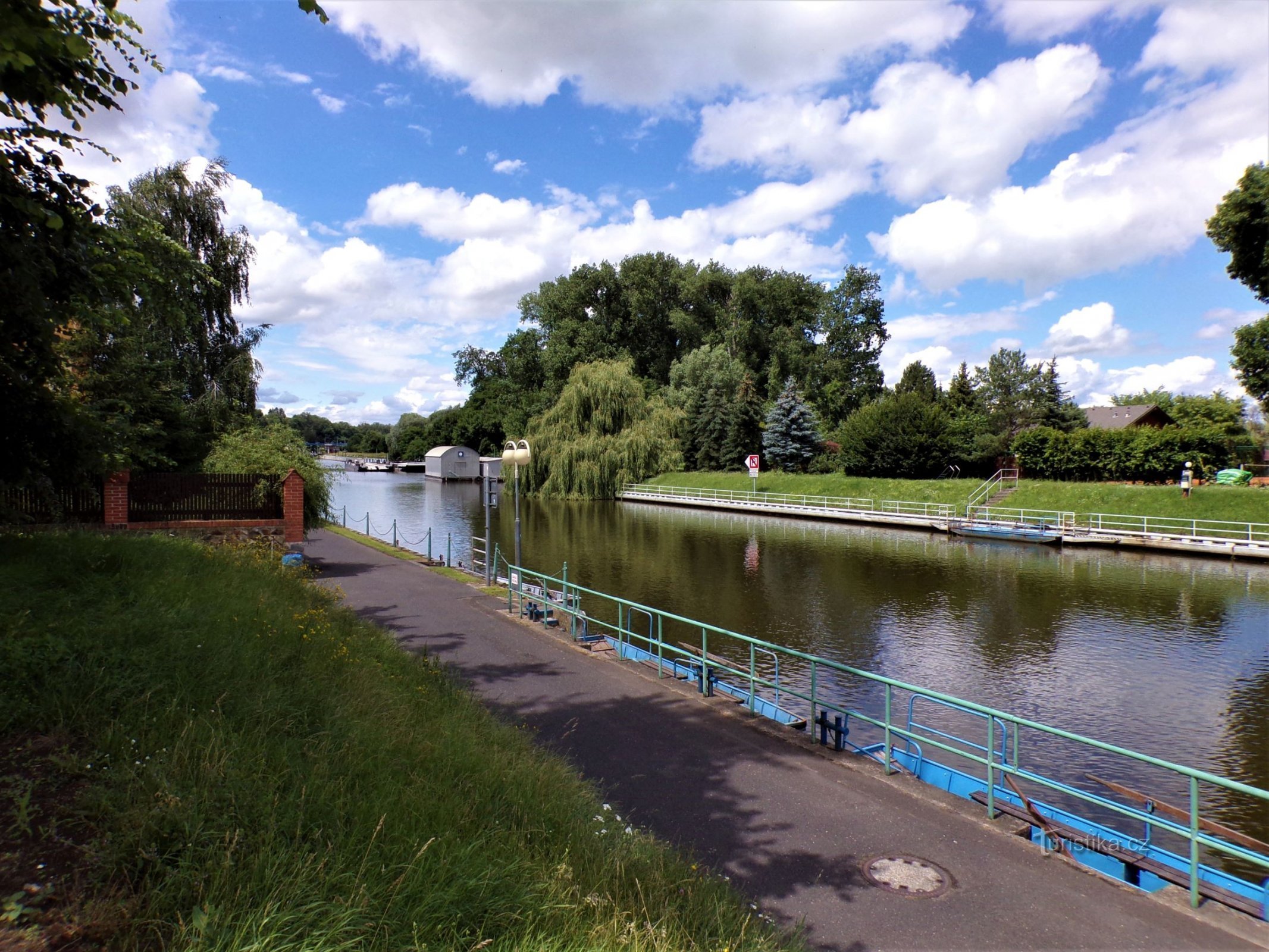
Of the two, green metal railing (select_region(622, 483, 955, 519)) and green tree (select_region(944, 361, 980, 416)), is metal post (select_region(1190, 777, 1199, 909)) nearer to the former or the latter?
green metal railing (select_region(622, 483, 955, 519))

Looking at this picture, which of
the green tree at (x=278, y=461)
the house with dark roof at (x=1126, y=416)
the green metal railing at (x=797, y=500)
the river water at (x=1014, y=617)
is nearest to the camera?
the river water at (x=1014, y=617)

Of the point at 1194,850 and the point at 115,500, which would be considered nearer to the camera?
the point at 1194,850

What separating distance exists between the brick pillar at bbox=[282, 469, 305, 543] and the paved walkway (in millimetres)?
9669

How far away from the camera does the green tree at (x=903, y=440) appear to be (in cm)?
4791

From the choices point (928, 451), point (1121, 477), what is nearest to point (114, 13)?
point (1121, 477)

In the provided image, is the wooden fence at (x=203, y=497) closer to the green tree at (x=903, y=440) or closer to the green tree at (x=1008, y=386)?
the green tree at (x=903, y=440)

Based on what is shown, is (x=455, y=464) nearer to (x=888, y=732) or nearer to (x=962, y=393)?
(x=962, y=393)

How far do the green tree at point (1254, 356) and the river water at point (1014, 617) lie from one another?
412 inches

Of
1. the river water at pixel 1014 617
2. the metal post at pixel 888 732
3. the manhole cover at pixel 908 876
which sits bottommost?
the river water at pixel 1014 617

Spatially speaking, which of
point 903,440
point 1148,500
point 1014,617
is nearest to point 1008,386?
point 903,440

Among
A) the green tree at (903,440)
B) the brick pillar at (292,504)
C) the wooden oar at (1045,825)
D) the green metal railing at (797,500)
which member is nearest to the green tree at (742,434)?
the green metal railing at (797,500)

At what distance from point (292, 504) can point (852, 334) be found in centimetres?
6449

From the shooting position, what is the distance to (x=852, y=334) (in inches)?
2891

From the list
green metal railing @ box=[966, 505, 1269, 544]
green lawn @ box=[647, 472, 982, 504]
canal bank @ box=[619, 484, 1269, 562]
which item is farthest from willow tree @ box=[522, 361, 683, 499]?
green metal railing @ box=[966, 505, 1269, 544]
